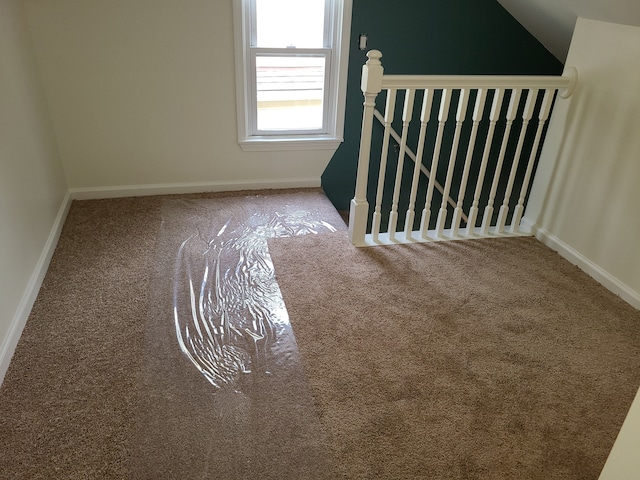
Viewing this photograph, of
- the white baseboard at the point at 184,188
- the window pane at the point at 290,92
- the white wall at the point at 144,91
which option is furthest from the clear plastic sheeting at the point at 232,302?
the window pane at the point at 290,92

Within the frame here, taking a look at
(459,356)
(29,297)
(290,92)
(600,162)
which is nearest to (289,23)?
(290,92)

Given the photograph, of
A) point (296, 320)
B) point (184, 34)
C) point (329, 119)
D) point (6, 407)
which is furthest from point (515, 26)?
point (6, 407)

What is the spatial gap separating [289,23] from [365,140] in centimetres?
113

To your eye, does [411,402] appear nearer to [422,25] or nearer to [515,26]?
[422,25]

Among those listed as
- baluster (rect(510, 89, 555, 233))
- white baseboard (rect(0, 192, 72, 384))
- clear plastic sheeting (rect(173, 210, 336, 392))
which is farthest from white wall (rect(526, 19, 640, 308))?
white baseboard (rect(0, 192, 72, 384))

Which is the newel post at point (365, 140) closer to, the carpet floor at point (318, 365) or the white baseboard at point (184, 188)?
the carpet floor at point (318, 365)

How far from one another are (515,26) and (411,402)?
299cm

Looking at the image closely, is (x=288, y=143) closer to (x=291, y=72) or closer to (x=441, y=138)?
(x=291, y=72)

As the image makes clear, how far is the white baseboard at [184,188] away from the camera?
3.26 m

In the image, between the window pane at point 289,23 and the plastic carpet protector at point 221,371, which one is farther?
the window pane at point 289,23

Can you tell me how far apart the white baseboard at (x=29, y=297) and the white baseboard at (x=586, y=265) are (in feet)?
8.79

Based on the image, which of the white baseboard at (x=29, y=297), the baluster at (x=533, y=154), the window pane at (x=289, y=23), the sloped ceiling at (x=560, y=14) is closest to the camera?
the white baseboard at (x=29, y=297)

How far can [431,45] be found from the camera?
345 centimetres

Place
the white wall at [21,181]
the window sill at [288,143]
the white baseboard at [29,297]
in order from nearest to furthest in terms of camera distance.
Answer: the white baseboard at [29,297]
the white wall at [21,181]
the window sill at [288,143]
